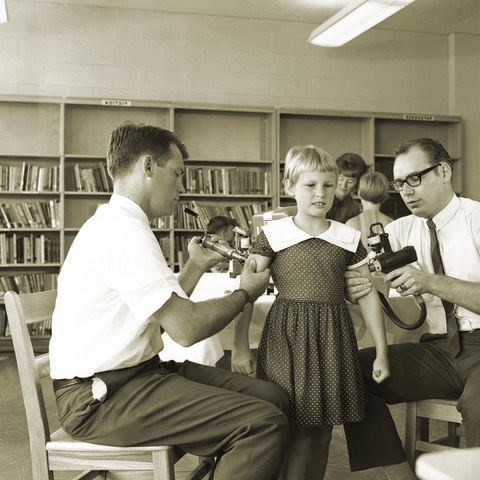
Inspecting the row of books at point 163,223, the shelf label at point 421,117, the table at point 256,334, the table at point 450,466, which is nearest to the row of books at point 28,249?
the row of books at point 163,223

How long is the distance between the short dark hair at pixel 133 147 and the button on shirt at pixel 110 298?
20 centimetres

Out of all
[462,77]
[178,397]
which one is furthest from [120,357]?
[462,77]

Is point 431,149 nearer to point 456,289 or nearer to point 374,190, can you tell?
point 456,289

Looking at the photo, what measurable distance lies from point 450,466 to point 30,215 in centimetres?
563

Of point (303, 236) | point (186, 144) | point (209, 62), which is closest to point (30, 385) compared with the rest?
point (303, 236)

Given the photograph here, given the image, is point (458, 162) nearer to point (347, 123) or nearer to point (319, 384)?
point (347, 123)

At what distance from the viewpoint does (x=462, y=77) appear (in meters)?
7.04

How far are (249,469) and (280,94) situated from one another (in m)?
5.47

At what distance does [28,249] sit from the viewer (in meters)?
5.89

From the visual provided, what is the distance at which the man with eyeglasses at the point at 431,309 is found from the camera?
6.42 feet

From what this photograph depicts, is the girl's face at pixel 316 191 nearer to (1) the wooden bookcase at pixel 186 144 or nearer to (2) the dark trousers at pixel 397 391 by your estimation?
(2) the dark trousers at pixel 397 391

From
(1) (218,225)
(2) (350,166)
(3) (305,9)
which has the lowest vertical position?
(1) (218,225)

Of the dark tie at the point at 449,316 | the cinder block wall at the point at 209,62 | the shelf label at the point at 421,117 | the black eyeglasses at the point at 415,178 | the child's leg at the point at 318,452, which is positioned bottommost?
the child's leg at the point at 318,452

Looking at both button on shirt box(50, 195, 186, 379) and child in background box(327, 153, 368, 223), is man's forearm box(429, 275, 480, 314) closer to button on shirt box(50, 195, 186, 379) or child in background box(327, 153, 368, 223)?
button on shirt box(50, 195, 186, 379)
